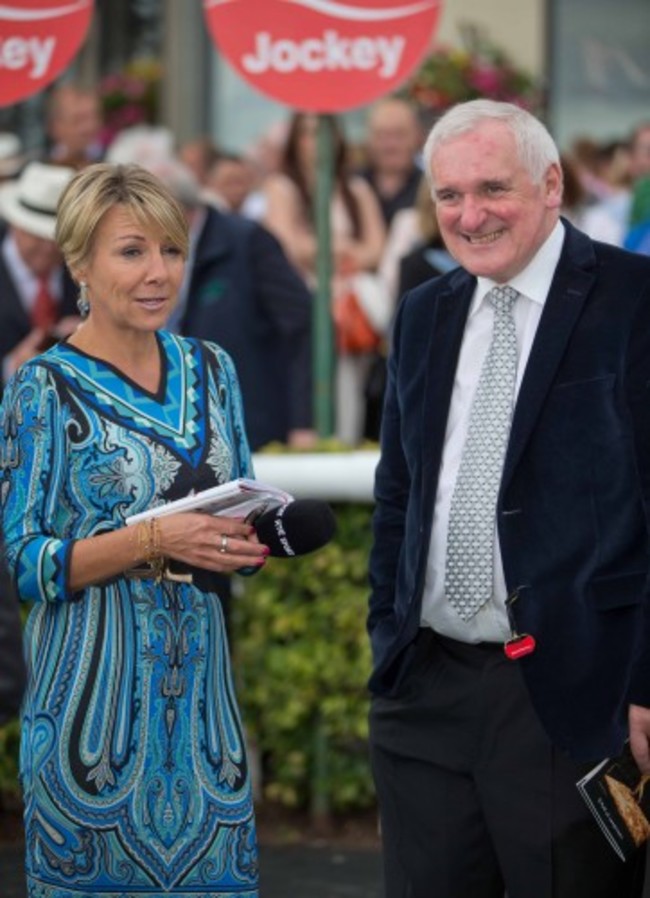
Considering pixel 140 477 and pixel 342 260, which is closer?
pixel 140 477

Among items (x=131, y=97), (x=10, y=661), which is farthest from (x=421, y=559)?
(x=131, y=97)

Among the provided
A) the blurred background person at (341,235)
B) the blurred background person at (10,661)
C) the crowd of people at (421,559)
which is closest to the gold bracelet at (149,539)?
the crowd of people at (421,559)

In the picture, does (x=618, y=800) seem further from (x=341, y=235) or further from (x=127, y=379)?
(x=341, y=235)

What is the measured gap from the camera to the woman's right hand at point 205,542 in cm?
489

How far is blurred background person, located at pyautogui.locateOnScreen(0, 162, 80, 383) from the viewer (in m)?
Result: 9.81

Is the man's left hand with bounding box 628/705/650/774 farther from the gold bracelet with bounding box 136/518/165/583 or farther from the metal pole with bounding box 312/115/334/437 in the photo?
the metal pole with bounding box 312/115/334/437

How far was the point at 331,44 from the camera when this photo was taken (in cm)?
836

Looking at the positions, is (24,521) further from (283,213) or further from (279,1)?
(283,213)

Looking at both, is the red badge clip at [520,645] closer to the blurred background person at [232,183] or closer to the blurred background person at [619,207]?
the blurred background person at [619,207]

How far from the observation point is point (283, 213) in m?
→ 11.8

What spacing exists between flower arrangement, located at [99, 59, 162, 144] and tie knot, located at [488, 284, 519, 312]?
50.9ft

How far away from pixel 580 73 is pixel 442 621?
16089 mm

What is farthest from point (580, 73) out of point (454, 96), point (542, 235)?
point (542, 235)

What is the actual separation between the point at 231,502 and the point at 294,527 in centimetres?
15
